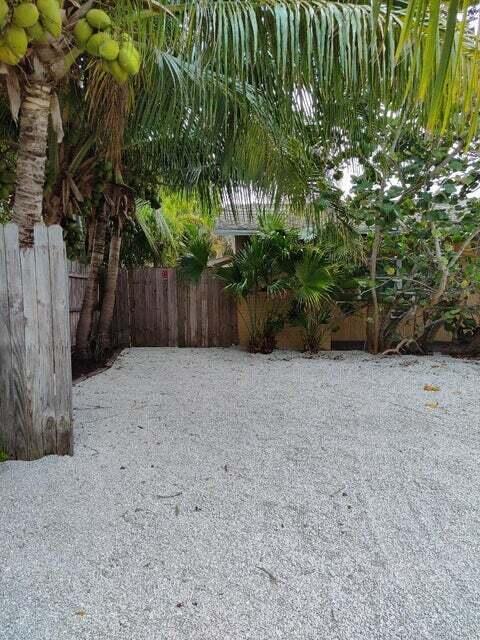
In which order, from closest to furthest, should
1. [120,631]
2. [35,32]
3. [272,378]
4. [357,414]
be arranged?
[120,631] < [35,32] < [357,414] < [272,378]

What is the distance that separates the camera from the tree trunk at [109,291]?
6.34m

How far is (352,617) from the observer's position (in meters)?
1.35

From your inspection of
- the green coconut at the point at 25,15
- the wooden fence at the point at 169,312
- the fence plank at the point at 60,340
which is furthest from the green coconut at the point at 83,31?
the wooden fence at the point at 169,312

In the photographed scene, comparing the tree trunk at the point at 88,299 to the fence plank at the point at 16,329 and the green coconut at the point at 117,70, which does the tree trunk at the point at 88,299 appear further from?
the green coconut at the point at 117,70

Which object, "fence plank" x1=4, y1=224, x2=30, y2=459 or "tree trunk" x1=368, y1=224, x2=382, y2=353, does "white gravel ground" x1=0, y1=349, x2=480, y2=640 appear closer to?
"fence plank" x1=4, y1=224, x2=30, y2=459

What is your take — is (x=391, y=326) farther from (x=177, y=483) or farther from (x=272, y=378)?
(x=177, y=483)

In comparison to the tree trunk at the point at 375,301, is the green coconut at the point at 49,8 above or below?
above

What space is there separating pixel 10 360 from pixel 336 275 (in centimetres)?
496

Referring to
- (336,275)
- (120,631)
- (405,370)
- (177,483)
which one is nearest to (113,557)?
(120,631)

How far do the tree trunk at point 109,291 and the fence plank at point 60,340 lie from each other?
3934 millimetres

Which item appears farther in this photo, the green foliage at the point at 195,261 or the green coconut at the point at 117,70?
the green foliage at the point at 195,261

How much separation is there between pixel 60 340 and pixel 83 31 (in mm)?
1653

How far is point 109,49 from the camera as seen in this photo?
6.95 ft

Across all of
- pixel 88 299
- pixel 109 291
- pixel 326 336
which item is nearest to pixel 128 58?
pixel 88 299
